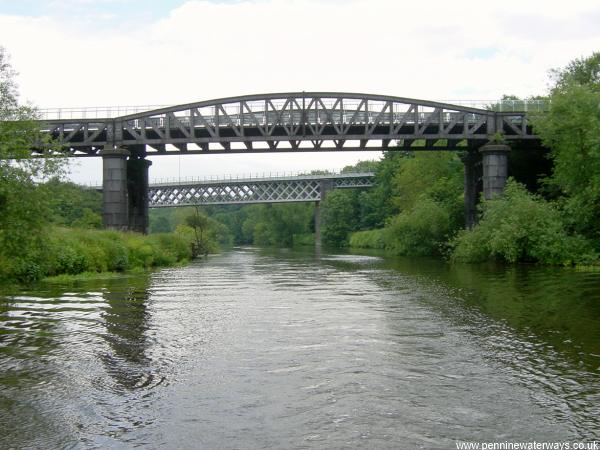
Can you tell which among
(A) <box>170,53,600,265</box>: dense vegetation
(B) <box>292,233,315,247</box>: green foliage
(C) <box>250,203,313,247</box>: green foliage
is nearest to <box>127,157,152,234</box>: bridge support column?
(A) <box>170,53,600,265</box>: dense vegetation

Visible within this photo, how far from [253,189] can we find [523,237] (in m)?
84.7

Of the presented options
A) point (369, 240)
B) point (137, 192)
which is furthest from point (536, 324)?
point (369, 240)

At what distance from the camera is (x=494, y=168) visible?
46656mm

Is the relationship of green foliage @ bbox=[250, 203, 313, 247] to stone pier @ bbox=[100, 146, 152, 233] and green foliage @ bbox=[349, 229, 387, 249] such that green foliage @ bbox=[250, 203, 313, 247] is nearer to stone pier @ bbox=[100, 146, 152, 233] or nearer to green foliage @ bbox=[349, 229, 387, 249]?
green foliage @ bbox=[349, 229, 387, 249]

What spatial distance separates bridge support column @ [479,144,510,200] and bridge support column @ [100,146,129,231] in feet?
95.0

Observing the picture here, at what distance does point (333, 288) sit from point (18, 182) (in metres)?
12.6

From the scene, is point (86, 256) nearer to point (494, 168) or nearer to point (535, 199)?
point (535, 199)

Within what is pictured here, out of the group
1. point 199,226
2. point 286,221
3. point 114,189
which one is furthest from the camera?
point 286,221

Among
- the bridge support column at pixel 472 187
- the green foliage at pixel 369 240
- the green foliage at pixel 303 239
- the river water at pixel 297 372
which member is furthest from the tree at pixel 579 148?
the green foliage at pixel 303 239

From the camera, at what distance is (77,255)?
28.2 m

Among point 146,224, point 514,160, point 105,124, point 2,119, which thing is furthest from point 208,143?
point 2,119

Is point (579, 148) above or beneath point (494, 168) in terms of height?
above

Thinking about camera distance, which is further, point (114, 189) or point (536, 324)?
point (114, 189)

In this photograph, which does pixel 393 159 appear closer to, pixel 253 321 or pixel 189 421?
pixel 253 321
